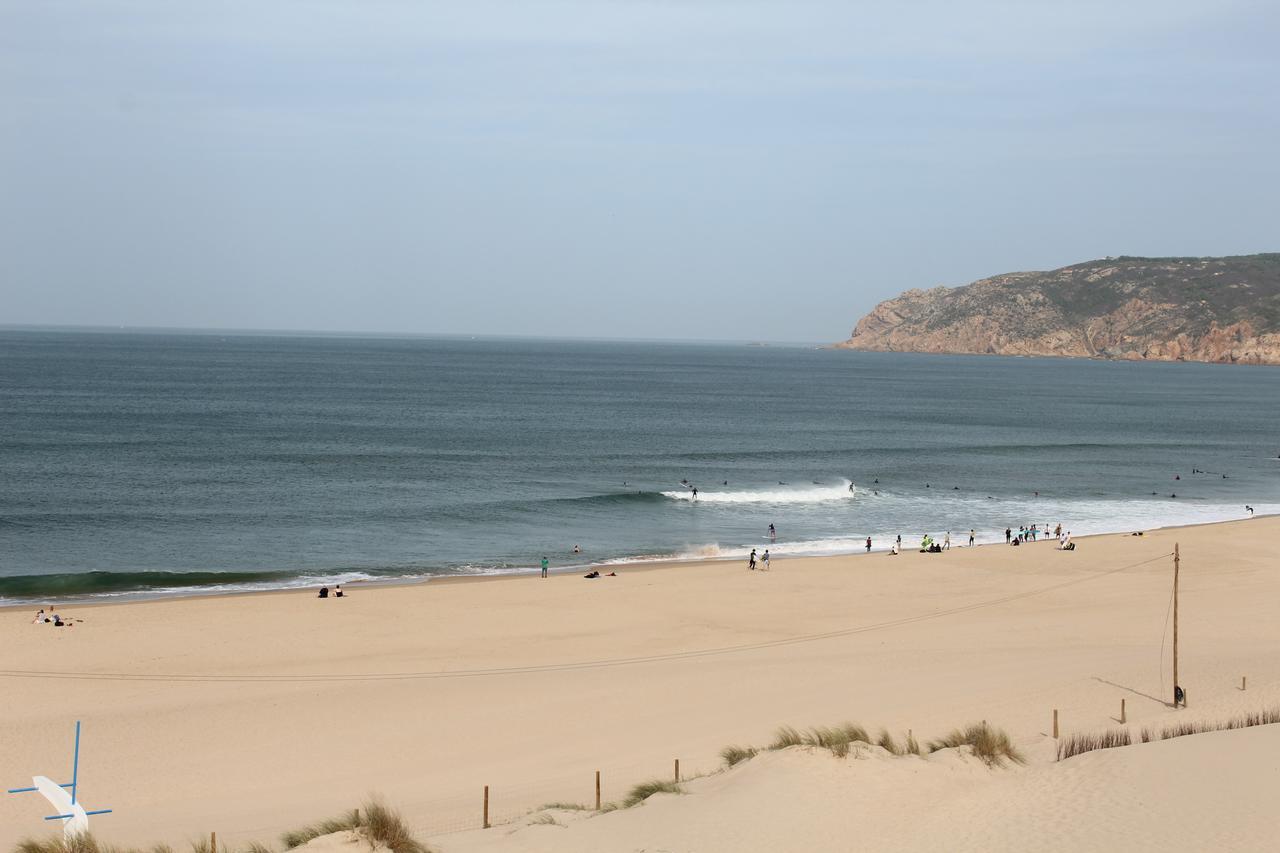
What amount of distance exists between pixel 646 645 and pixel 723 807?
14875mm

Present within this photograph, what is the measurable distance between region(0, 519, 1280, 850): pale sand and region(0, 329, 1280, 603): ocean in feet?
21.3

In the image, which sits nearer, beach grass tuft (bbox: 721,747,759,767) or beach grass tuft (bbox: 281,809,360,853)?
beach grass tuft (bbox: 281,809,360,853)

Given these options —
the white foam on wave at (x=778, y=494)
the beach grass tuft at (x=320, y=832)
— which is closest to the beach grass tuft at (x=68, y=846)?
the beach grass tuft at (x=320, y=832)

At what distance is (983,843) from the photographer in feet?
42.8

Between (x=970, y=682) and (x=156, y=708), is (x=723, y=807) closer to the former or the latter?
(x=970, y=682)

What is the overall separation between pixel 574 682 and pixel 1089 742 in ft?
37.6

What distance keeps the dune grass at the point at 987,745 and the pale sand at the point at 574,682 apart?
0.47m

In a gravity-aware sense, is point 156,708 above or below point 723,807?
below

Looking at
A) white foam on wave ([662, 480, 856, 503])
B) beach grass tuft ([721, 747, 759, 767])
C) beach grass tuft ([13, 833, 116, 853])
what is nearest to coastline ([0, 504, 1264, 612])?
white foam on wave ([662, 480, 856, 503])

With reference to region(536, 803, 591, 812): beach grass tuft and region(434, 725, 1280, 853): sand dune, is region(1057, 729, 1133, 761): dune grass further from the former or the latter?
region(536, 803, 591, 812): beach grass tuft

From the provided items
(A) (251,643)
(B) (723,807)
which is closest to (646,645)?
(A) (251,643)

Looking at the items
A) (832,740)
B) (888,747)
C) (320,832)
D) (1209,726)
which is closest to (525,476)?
(1209,726)

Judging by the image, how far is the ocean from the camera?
136 feet

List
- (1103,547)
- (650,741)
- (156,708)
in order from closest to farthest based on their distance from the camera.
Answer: (650,741) → (156,708) → (1103,547)
